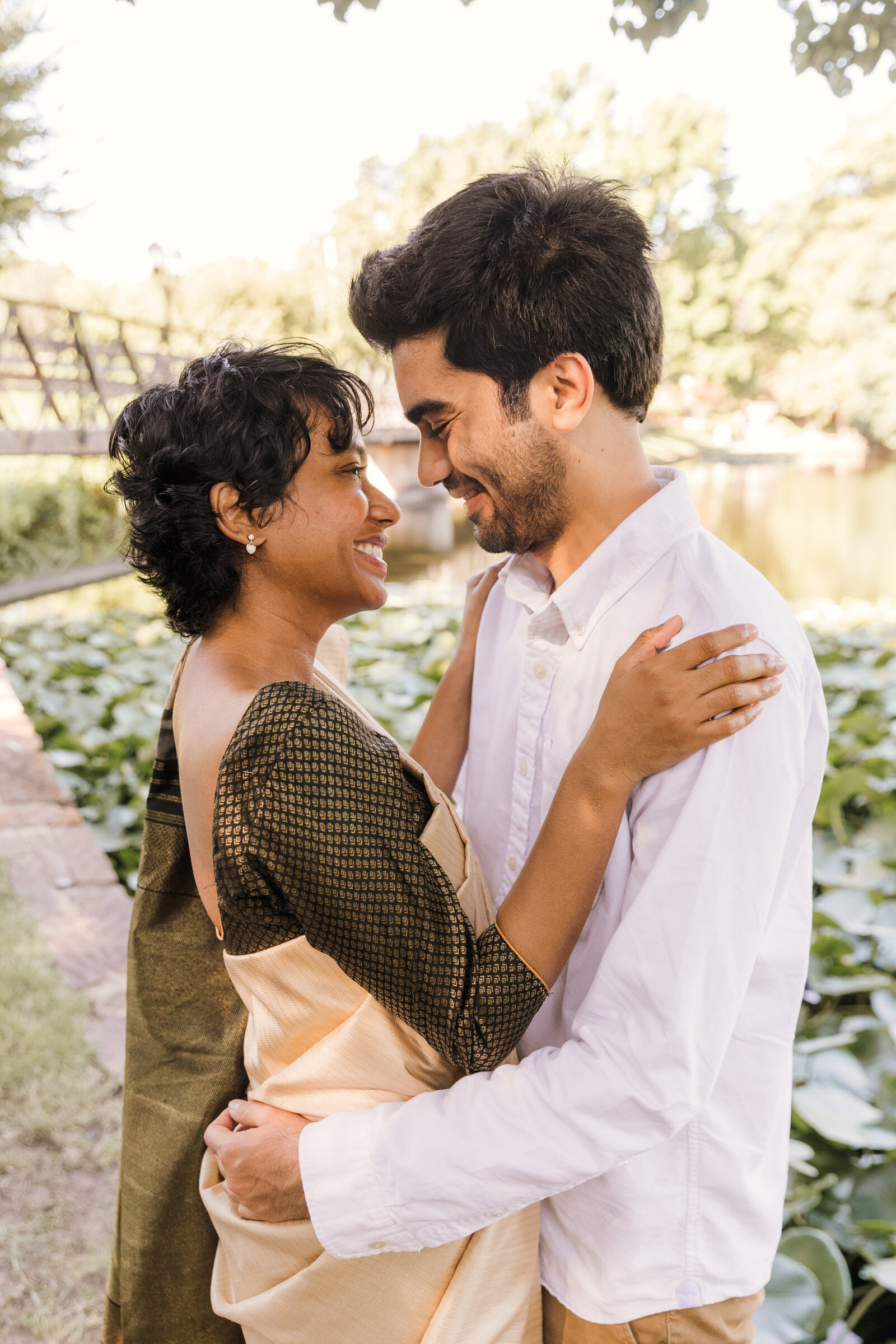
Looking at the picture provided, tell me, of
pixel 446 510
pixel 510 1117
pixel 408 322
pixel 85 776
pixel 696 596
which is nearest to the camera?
pixel 510 1117

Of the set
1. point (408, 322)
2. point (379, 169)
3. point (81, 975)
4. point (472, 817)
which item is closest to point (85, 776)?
point (81, 975)

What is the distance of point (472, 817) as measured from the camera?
1593 mm

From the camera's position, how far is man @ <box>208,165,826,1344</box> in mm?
995

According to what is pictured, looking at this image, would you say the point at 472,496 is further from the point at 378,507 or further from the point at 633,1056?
the point at 633,1056

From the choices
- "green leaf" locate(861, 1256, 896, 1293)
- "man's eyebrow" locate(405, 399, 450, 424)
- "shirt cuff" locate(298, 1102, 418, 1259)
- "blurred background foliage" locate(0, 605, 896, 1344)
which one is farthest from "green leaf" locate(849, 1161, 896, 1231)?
"man's eyebrow" locate(405, 399, 450, 424)

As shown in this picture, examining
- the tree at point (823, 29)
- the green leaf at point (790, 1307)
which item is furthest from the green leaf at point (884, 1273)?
the tree at point (823, 29)

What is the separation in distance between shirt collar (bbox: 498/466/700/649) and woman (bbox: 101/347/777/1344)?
7.6 inches

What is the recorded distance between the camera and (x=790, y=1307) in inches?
70.0

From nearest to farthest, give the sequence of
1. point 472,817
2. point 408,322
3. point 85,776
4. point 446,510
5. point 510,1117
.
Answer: point 510,1117 → point 408,322 → point 472,817 → point 85,776 → point 446,510

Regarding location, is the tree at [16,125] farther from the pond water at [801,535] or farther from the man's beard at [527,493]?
the man's beard at [527,493]

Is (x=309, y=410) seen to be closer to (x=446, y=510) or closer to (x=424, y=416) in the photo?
(x=424, y=416)

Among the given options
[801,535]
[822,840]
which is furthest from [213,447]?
[801,535]

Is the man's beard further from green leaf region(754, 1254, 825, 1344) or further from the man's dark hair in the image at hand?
green leaf region(754, 1254, 825, 1344)

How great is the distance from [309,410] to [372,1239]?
1080 millimetres
